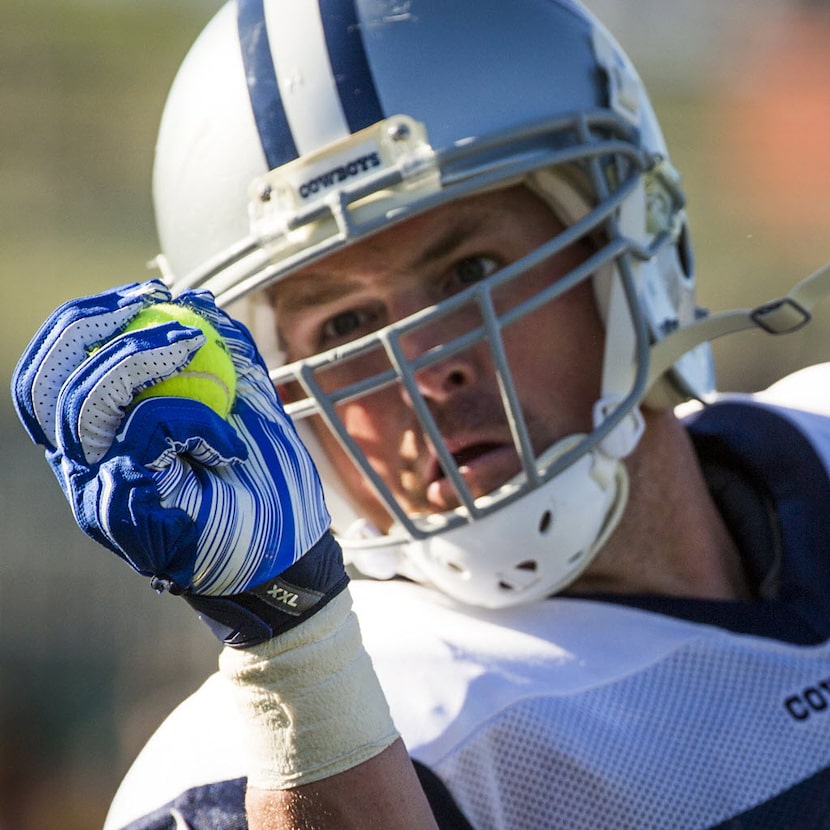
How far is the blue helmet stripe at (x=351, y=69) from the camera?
4.43ft

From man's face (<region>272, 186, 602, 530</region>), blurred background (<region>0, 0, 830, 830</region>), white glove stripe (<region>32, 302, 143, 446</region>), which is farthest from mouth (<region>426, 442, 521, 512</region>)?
blurred background (<region>0, 0, 830, 830</region>)

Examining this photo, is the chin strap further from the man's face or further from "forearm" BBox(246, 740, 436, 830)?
"forearm" BBox(246, 740, 436, 830)

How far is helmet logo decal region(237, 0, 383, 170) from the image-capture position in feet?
4.45

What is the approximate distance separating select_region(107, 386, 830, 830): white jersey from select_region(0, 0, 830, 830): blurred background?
199cm

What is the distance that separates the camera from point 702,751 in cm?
126

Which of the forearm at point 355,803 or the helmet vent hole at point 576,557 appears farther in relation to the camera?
the helmet vent hole at point 576,557

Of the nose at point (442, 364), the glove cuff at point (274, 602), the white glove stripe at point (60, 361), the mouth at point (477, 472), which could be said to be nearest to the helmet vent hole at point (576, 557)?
the mouth at point (477, 472)

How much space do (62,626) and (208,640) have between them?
37 cm

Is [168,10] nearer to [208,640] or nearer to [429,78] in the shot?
[208,640]

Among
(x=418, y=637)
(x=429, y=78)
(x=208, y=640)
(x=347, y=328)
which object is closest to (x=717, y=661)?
(x=418, y=637)

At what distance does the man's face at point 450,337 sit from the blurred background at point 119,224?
6.66 ft

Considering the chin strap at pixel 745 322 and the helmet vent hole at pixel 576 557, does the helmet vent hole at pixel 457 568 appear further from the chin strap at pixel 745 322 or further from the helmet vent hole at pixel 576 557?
the chin strap at pixel 745 322

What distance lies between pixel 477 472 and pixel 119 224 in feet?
13.1

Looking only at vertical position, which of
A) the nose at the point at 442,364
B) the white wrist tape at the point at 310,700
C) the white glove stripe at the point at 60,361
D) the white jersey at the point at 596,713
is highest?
the white glove stripe at the point at 60,361
